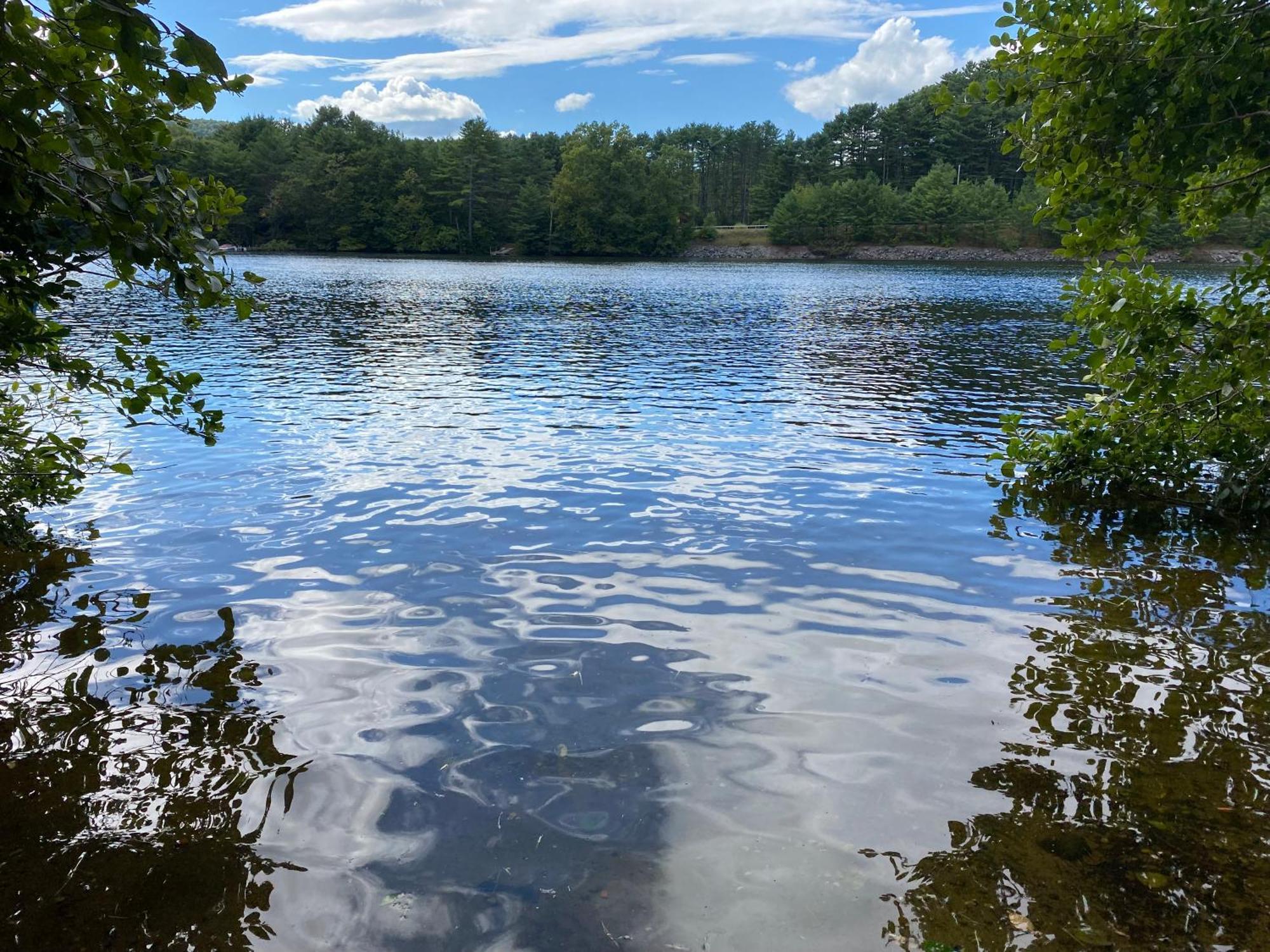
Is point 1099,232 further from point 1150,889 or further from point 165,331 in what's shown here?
point 165,331

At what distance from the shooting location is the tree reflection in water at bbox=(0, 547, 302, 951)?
441cm

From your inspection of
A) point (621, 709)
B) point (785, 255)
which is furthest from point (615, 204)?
point (621, 709)

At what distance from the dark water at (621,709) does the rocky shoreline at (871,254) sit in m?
123

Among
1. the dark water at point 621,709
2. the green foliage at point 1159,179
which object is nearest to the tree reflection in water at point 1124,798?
the dark water at point 621,709

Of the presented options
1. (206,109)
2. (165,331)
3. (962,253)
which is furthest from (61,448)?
(962,253)

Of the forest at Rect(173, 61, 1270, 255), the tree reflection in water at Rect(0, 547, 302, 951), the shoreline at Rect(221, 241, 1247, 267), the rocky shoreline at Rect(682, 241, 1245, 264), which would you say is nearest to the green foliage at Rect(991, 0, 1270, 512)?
the tree reflection in water at Rect(0, 547, 302, 951)

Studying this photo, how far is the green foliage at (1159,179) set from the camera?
7.91 m

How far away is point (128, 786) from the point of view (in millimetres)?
5551

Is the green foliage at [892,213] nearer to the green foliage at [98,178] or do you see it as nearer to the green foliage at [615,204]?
the green foliage at [615,204]

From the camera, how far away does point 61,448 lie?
29.8ft

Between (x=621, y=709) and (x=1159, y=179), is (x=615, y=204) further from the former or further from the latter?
(x=621, y=709)

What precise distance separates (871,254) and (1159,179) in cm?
13652

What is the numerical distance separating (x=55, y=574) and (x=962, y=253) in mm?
141223

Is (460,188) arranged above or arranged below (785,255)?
above
